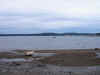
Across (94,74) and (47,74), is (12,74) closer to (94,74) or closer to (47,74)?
(47,74)

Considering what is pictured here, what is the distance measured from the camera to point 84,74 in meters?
17.0

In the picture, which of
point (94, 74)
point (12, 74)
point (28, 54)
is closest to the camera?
point (94, 74)

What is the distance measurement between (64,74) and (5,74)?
530 centimetres

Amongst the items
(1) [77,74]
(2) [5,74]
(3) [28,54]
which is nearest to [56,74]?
(1) [77,74]

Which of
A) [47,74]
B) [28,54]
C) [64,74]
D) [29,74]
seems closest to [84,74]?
[64,74]

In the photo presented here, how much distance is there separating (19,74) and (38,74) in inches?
66.5

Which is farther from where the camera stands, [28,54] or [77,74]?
[28,54]

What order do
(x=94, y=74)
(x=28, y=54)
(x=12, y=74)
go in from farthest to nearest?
(x=28, y=54)
(x=12, y=74)
(x=94, y=74)

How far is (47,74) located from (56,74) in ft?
2.73

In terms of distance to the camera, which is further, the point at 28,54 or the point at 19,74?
the point at 28,54

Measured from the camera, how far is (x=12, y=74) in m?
17.0

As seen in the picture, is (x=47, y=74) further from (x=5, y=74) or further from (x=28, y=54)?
(x=28, y=54)

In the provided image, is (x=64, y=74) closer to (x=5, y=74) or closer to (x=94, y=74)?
(x=94, y=74)

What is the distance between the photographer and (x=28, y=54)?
37188 millimetres
